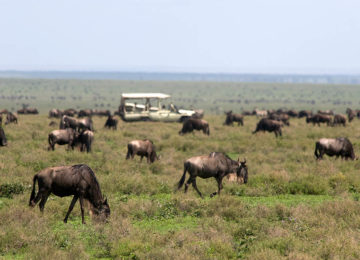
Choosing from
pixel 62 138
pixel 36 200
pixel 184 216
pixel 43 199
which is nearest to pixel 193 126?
pixel 62 138

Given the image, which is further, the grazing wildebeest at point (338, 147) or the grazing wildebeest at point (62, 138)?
the grazing wildebeest at point (62, 138)

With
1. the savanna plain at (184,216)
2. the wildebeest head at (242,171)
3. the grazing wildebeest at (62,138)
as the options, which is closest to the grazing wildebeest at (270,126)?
the savanna plain at (184,216)

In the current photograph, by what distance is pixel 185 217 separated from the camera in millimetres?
12008

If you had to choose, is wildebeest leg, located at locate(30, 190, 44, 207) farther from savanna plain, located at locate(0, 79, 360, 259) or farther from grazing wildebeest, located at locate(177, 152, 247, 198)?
grazing wildebeest, located at locate(177, 152, 247, 198)

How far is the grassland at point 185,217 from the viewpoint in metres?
9.12

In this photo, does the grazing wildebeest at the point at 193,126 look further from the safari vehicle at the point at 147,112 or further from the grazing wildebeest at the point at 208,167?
the grazing wildebeest at the point at 208,167

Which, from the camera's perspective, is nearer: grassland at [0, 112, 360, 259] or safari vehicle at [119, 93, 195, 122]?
grassland at [0, 112, 360, 259]

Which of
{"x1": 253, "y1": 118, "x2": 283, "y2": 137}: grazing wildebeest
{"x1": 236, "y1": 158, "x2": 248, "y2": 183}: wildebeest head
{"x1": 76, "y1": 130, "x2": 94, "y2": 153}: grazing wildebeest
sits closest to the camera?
{"x1": 236, "y1": 158, "x2": 248, "y2": 183}: wildebeest head

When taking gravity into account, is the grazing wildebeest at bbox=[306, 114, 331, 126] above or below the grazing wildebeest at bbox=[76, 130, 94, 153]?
below

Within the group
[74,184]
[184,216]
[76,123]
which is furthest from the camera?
[76,123]

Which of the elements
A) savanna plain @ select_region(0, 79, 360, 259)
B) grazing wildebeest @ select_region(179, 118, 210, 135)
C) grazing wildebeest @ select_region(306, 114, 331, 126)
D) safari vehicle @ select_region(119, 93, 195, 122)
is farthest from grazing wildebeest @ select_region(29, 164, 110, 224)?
grazing wildebeest @ select_region(306, 114, 331, 126)

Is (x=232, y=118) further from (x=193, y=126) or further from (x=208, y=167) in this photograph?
(x=208, y=167)

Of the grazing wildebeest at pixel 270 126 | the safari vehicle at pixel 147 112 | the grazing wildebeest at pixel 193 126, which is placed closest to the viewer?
the grazing wildebeest at pixel 193 126

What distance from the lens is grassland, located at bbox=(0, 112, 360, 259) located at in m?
9.12
